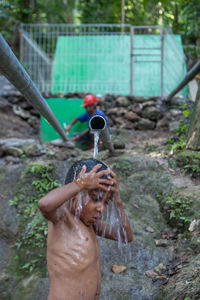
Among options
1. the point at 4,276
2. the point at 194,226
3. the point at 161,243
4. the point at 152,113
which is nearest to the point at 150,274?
the point at 161,243

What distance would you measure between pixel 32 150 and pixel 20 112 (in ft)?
9.80

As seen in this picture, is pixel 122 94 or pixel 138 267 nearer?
pixel 138 267

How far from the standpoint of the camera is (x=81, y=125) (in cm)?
729

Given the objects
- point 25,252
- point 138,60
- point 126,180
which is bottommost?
point 25,252

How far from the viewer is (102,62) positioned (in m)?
8.45

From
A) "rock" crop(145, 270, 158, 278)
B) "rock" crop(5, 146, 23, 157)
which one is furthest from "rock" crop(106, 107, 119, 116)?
"rock" crop(145, 270, 158, 278)

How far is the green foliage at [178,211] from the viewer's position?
3.69 m

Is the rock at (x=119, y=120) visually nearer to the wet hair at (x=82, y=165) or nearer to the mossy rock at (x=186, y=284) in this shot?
the mossy rock at (x=186, y=284)

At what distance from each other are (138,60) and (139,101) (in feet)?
3.60

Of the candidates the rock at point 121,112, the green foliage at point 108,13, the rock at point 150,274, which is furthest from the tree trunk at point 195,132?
the green foliage at point 108,13

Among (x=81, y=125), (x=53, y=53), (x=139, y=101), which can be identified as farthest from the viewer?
(x=53, y=53)

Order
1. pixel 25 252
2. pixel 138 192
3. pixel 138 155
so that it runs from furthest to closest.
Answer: pixel 138 155, pixel 138 192, pixel 25 252

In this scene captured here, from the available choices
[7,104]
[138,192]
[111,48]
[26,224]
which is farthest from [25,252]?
[111,48]

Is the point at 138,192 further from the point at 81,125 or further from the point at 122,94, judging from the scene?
the point at 122,94
